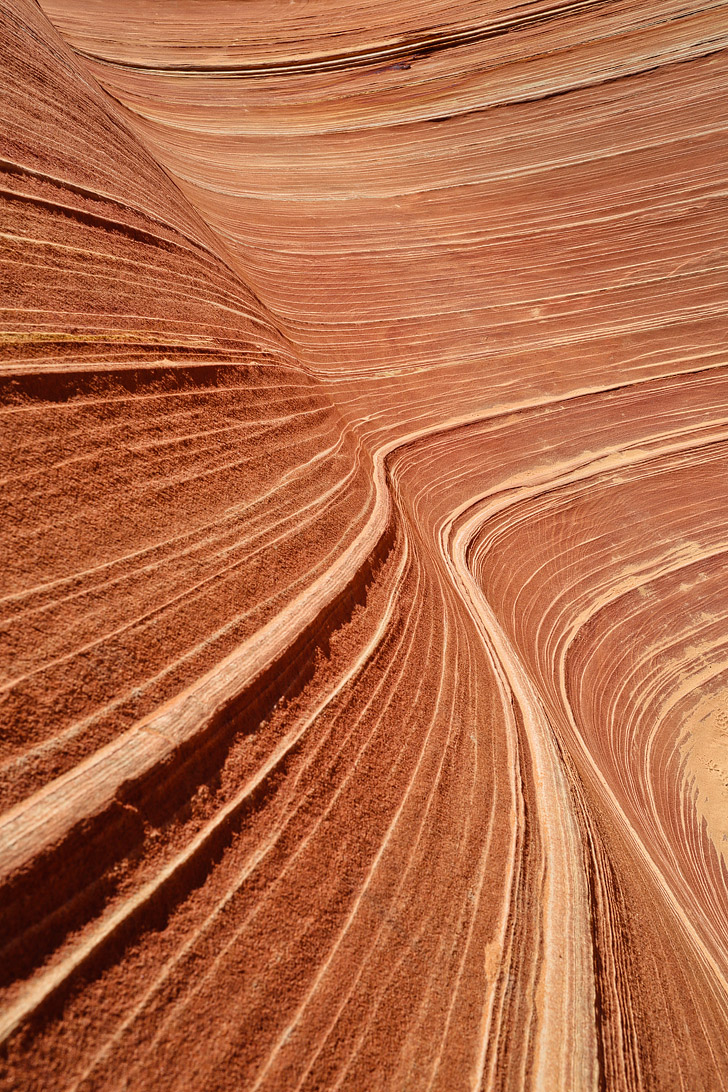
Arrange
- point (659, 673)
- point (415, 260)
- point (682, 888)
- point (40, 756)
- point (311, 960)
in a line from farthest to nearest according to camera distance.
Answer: point (415, 260)
point (659, 673)
point (682, 888)
point (311, 960)
point (40, 756)

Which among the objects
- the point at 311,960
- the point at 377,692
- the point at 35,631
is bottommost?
the point at 311,960

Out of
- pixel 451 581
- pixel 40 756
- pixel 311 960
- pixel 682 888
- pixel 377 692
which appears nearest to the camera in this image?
pixel 40 756

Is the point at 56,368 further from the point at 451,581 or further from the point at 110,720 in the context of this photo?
the point at 451,581

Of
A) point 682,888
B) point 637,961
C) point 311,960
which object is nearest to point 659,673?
point 682,888

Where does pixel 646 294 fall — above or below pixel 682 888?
above

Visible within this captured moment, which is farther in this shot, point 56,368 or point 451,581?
point 451,581

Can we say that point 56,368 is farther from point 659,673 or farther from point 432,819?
point 659,673
